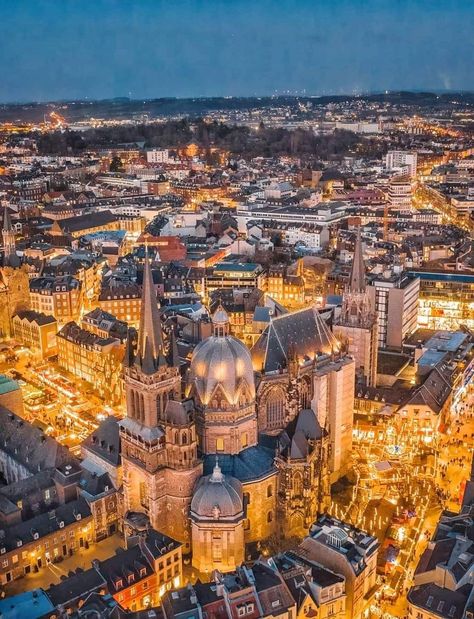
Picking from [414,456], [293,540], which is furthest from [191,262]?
[293,540]

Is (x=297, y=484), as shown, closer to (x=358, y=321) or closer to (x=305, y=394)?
(x=305, y=394)

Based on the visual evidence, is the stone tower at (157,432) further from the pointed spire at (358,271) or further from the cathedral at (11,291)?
the cathedral at (11,291)

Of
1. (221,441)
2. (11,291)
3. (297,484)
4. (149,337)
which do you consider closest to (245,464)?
(221,441)

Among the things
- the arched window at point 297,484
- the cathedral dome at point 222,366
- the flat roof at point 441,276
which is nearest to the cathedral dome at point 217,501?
the arched window at point 297,484

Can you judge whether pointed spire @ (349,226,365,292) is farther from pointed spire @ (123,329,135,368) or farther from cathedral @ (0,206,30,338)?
cathedral @ (0,206,30,338)

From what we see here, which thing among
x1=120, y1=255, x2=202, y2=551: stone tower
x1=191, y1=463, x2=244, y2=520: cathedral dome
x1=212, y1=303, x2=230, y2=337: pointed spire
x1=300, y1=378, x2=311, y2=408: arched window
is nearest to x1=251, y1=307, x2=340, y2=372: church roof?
x1=300, y1=378, x2=311, y2=408: arched window

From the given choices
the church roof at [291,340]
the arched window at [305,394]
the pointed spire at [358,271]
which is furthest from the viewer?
the pointed spire at [358,271]
